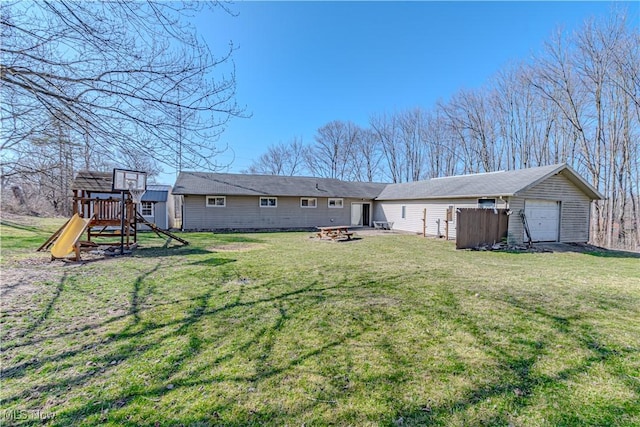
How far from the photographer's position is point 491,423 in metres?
2.02

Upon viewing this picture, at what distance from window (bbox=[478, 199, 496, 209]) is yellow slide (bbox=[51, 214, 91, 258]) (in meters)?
15.3

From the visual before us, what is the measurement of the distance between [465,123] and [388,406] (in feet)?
96.3

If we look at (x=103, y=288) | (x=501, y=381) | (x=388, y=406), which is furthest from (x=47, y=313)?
(x=501, y=381)

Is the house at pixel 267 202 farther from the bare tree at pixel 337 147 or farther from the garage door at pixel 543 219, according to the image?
the bare tree at pixel 337 147

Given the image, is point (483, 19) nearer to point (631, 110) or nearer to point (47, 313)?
point (631, 110)

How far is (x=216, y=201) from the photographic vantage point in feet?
56.9

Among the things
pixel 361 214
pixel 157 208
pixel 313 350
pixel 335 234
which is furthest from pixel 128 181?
pixel 361 214

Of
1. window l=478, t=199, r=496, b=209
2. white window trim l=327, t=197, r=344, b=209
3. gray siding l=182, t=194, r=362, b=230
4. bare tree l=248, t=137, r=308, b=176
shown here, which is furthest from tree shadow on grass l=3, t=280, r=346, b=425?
bare tree l=248, t=137, r=308, b=176

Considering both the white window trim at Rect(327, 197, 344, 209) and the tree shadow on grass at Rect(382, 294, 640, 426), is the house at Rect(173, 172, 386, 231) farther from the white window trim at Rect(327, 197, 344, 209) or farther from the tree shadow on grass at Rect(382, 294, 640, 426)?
the tree shadow on grass at Rect(382, 294, 640, 426)

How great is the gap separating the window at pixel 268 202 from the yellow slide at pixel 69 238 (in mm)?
10471

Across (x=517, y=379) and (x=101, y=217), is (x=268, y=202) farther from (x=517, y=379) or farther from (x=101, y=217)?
(x=517, y=379)

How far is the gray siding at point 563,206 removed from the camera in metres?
11.9

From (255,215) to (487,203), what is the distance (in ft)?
43.9

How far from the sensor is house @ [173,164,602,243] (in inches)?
487
